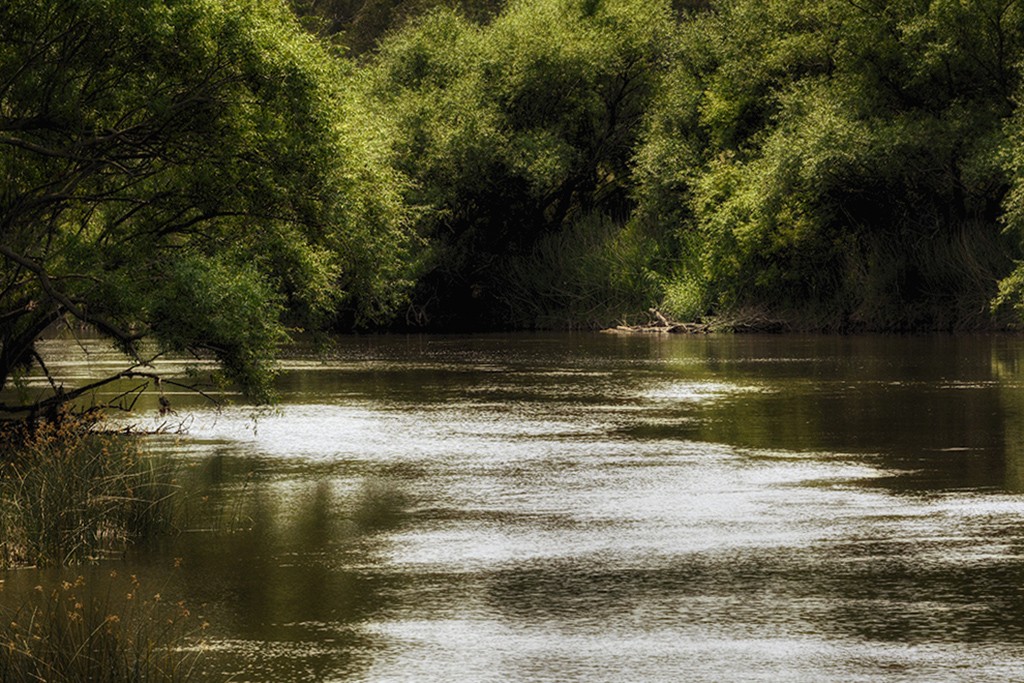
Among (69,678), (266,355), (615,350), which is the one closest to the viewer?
(69,678)

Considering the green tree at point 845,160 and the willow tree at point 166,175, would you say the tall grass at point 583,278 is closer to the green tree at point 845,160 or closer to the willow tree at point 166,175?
the green tree at point 845,160

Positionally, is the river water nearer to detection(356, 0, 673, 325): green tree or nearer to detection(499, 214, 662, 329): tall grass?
detection(356, 0, 673, 325): green tree

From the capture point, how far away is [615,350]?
54.0 meters

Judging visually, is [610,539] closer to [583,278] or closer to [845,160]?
[845,160]

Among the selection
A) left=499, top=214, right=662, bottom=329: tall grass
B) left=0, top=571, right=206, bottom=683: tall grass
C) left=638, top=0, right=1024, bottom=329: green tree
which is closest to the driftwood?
left=638, top=0, right=1024, bottom=329: green tree

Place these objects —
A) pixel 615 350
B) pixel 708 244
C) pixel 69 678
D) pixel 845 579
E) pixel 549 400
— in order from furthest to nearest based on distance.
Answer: pixel 708 244 < pixel 615 350 < pixel 549 400 < pixel 845 579 < pixel 69 678

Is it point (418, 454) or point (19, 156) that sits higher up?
point (19, 156)

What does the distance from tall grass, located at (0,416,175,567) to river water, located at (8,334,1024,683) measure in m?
0.48

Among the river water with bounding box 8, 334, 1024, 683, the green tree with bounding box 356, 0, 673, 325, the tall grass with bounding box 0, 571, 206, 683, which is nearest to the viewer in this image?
the tall grass with bounding box 0, 571, 206, 683

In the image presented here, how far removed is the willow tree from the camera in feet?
67.8

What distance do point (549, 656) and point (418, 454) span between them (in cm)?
1257

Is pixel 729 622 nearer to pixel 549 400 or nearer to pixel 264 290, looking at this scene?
pixel 264 290

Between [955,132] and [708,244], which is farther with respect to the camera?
[708,244]

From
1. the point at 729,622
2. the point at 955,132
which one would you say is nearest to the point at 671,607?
the point at 729,622
